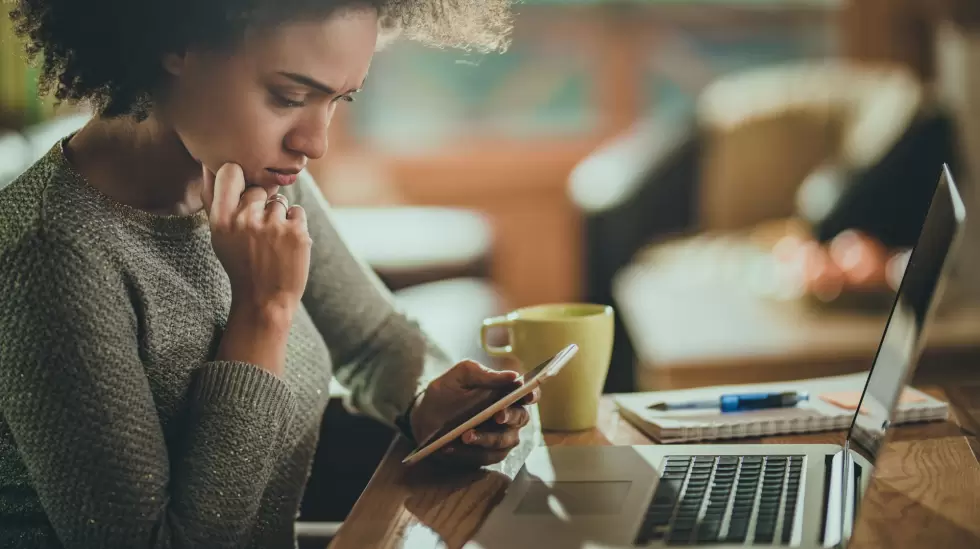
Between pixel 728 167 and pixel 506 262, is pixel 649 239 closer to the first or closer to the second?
pixel 728 167

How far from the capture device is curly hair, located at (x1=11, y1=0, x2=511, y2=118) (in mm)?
789

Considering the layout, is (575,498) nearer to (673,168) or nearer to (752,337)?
(752,337)

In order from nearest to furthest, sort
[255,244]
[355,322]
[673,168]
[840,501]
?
[840,501] → [255,244] → [355,322] → [673,168]

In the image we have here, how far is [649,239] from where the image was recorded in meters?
3.15

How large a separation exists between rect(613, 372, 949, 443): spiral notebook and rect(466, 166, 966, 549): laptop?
5 centimetres

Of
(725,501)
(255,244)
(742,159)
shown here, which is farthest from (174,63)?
(742,159)

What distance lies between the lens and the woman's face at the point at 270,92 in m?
0.79

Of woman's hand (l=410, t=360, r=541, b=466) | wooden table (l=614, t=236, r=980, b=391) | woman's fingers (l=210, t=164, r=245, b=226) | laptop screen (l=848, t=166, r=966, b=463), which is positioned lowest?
wooden table (l=614, t=236, r=980, b=391)

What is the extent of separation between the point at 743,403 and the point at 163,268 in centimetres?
53

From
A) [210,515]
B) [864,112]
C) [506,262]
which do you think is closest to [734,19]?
[864,112]

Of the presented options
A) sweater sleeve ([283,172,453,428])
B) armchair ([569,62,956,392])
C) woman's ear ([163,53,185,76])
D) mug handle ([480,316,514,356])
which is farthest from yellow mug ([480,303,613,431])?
armchair ([569,62,956,392])

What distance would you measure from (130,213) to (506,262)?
345 centimetres

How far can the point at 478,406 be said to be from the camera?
900 millimetres

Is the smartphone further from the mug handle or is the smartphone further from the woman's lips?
the woman's lips
